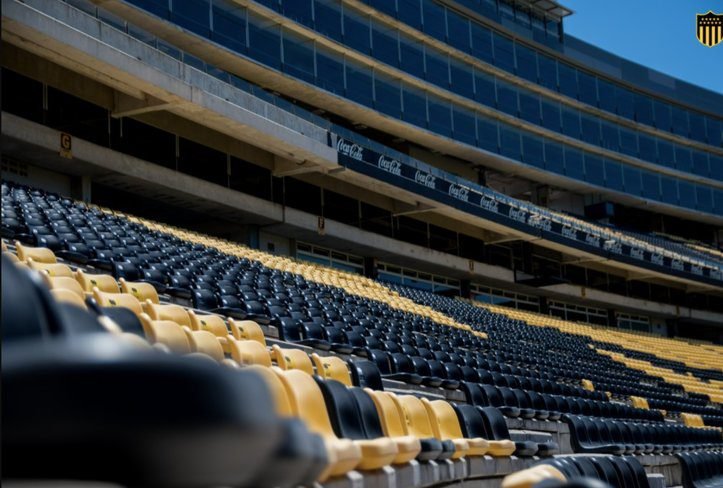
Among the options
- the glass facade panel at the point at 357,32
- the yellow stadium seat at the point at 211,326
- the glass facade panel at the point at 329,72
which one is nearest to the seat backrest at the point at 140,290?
the yellow stadium seat at the point at 211,326

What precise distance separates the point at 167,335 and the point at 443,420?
6.89 feet

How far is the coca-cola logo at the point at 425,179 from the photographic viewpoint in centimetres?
2945

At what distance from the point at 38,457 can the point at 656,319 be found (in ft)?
159

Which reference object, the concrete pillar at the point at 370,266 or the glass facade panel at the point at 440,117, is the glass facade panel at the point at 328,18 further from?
the concrete pillar at the point at 370,266

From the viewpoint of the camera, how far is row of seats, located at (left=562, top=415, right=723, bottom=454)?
9.26 metres

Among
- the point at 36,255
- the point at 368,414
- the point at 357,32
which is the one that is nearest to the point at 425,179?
the point at 357,32

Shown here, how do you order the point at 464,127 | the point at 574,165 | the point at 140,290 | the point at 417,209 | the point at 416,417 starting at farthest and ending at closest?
the point at 574,165 → the point at 464,127 → the point at 417,209 → the point at 140,290 → the point at 416,417

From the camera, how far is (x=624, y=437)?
10.3 m

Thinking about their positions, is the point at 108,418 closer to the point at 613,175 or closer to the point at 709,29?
the point at 709,29

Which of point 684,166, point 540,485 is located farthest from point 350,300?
point 684,166

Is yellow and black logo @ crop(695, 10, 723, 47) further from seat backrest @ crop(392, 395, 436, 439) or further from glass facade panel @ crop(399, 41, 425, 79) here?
seat backrest @ crop(392, 395, 436, 439)

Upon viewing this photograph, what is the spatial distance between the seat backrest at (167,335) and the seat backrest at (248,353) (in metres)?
0.36

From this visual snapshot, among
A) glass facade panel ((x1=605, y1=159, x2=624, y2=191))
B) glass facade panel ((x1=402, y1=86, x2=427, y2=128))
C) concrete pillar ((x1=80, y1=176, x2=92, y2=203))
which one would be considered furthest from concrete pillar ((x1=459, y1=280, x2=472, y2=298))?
concrete pillar ((x1=80, y1=176, x2=92, y2=203))

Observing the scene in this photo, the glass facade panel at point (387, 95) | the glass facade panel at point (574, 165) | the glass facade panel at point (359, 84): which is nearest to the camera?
the glass facade panel at point (359, 84)
